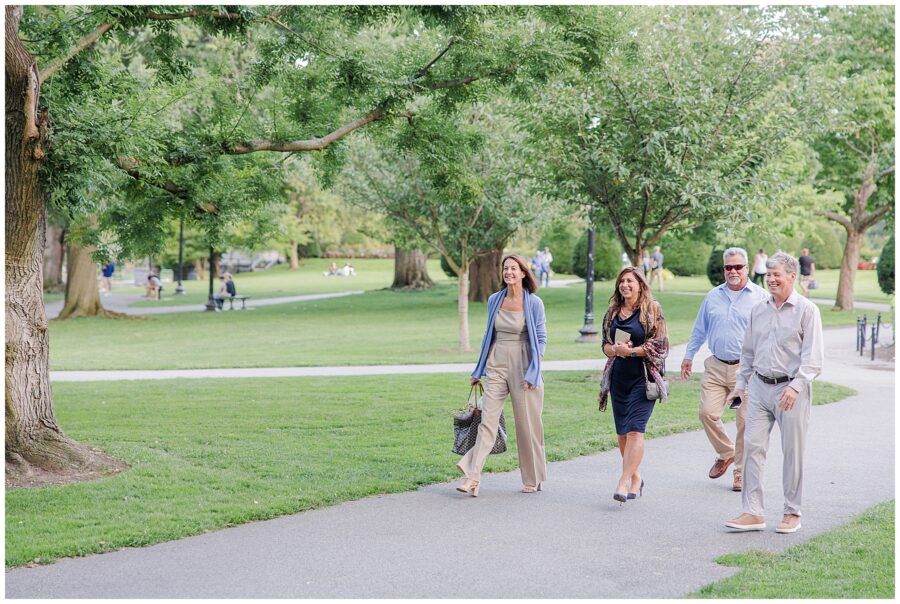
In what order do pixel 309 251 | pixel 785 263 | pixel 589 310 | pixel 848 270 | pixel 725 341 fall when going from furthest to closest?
pixel 309 251
pixel 848 270
pixel 589 310
pixel 725 341
pixel 785 263

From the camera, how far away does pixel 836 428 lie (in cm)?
1167

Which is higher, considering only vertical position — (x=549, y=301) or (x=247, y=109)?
(x=247, y=109)

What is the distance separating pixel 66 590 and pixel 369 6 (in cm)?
671

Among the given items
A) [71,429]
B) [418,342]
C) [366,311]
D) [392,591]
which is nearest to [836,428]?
[392,591]

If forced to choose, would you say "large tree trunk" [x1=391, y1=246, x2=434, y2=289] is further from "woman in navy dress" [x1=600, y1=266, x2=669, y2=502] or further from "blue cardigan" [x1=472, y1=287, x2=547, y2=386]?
"woman in navy dress" [x1=600, y1=266, x2=669, y2=502]

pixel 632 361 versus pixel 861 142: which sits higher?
pixel 861 142

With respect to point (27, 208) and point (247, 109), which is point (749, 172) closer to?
point (247, 109)

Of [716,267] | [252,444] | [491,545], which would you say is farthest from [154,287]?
[491,545]

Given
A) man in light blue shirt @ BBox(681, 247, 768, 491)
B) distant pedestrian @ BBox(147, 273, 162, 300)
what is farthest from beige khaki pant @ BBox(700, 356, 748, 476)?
distant pedestrian @ BBox(147, 273, 162, 300)

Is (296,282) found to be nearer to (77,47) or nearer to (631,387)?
(77,47)

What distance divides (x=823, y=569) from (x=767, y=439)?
1264 millimetres

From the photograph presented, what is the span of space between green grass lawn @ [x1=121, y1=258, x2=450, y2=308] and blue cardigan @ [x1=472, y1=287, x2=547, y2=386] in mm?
34178

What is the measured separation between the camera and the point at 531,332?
827 centimetres

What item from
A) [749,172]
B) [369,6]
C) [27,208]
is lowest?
[27,208]
